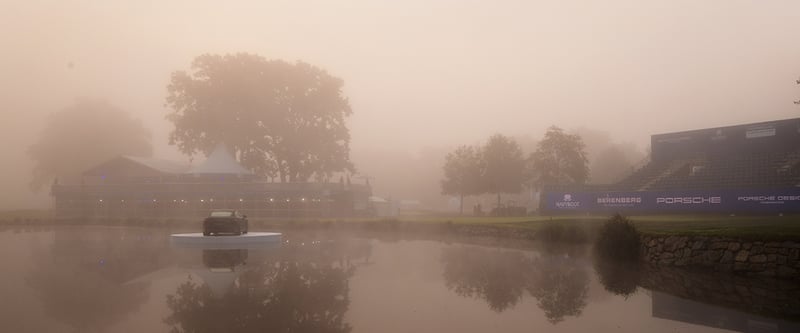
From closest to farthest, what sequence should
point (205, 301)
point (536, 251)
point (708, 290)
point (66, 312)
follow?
point (66, 312) → point (205, 301) → point (708, 290) → point (536, 251)

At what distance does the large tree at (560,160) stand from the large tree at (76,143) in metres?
67.6

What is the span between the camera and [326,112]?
2936 inches

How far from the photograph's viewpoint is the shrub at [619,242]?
74.6ft

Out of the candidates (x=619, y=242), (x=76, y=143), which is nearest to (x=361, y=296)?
(x=619, y=242)

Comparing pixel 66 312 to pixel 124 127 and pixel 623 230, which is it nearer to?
pixel 623 230

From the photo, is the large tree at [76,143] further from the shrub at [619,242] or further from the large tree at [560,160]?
the shrub at [619,242]

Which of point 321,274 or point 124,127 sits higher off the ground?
point 124,127

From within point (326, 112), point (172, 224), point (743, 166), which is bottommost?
point (172, 224)

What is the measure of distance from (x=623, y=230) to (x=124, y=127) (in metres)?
95.4

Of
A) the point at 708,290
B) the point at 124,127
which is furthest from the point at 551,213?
the point at 124,127

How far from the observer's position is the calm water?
35.0 ft

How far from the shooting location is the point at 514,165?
7319 cm

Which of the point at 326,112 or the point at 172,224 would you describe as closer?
the point at 172,224

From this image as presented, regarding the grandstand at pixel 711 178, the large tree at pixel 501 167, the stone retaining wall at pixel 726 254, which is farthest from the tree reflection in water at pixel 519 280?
the large tree at pixel 501 167
